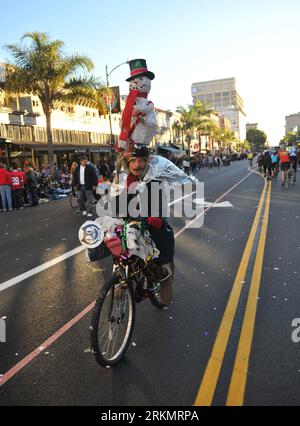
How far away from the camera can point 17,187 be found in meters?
16.8

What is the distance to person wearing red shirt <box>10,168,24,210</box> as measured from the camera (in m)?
16.7

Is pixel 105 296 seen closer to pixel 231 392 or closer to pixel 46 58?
pixel 231 392

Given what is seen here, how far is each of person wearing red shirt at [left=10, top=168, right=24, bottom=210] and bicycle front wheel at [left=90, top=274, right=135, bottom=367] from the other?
1384 centimetres

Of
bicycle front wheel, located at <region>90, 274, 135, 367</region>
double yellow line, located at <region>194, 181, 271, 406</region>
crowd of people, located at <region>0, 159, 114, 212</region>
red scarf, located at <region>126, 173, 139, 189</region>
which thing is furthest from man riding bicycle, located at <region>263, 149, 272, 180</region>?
bicycle front wheel, located at <region>90, 274, 135, 367</region>

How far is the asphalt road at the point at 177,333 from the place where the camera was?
3.26 meters

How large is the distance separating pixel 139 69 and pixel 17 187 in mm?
13032

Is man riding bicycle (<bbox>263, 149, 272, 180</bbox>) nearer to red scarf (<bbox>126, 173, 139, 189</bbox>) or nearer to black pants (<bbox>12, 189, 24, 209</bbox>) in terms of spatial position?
black pants (<bbox>12, 189, 24, 209</bbox>)

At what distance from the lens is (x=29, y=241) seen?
9.50 meters

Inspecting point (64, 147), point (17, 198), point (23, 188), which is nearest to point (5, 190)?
point (17, 198)

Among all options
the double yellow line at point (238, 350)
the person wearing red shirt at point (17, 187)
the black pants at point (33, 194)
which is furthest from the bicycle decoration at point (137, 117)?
the black pants at point (33, 194)

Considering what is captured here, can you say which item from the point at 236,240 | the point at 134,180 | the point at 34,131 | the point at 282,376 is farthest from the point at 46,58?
the point at 282,376

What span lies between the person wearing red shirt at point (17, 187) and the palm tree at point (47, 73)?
31.1 feet

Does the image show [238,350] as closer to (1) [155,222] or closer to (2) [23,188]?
(1) [155,222]

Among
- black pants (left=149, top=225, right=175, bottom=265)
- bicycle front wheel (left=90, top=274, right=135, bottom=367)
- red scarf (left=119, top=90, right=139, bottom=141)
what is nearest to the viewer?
bicycle front wheel (left=90, top=274, right=135, bottom=367)
